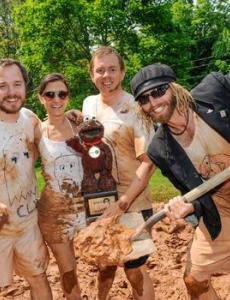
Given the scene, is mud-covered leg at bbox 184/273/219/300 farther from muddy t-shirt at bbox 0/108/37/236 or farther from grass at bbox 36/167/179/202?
grass at bbox 36/167/179/202

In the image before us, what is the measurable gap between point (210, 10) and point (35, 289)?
84.5ft

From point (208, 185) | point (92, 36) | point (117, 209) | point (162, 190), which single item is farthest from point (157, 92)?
point (92, 36)

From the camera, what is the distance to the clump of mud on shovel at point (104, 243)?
3.84m

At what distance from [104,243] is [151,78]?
133cm

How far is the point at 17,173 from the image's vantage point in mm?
4215

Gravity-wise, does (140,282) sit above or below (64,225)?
below

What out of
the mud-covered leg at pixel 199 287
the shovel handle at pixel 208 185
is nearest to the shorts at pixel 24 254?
the mud-covered leg at pixel 199 287

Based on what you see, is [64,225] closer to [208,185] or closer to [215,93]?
[208,185]

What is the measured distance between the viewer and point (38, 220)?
14.6 ft

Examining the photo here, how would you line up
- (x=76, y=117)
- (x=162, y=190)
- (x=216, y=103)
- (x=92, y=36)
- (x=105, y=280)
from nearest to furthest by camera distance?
1. (x=216, y=103)
2. (x=76, y=117)
3. (x=105, y=280)
4. (x=162, y=190)
5. (x=92, y=36)

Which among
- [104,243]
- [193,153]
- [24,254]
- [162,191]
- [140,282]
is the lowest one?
[140,282]

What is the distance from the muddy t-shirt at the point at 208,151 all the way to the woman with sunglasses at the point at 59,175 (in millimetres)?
1050

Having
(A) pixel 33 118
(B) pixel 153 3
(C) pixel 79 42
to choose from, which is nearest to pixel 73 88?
(C) pixel 79 42

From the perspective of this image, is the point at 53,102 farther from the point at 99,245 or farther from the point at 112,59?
the point at 99,245
